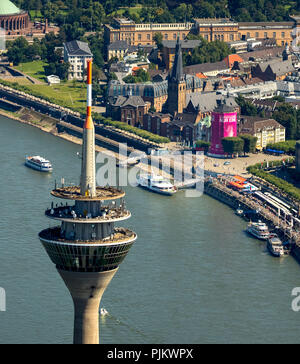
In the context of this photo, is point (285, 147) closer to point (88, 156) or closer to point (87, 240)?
point (88, 156)

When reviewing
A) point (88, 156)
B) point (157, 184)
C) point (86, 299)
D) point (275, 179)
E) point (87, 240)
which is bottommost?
point (275, 179)

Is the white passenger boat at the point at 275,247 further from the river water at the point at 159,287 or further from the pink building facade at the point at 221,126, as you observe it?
the pink building facade at the point at 221,126

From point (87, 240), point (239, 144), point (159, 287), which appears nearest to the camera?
point (87, 240)

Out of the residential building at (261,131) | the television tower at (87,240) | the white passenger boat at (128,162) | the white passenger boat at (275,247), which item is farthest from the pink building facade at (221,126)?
the television tower at (87,240)

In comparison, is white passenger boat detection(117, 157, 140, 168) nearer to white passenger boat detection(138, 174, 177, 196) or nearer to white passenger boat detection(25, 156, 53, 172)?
white passenger boat detection(25, 156, 53, 172)

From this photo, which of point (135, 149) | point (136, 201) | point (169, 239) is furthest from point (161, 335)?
point (135, 149)

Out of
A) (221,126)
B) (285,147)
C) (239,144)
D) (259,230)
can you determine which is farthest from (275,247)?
(221,126)

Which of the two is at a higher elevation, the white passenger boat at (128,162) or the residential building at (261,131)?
the residential building at (261,131)
